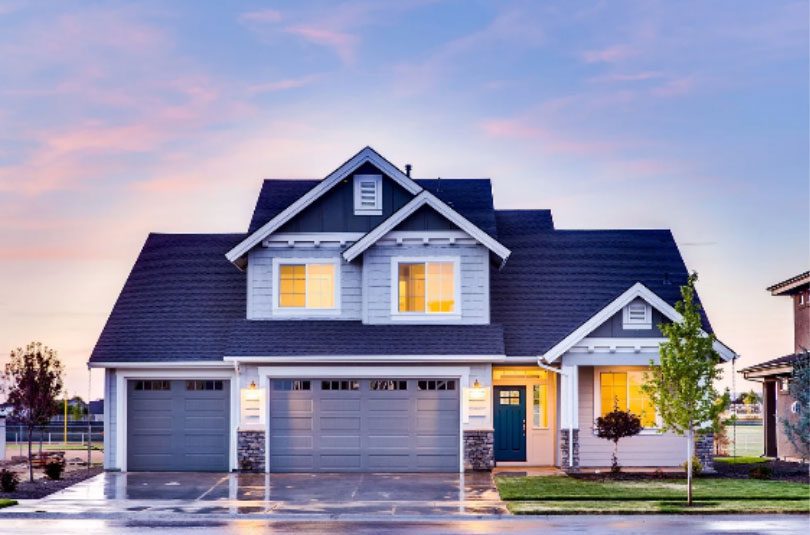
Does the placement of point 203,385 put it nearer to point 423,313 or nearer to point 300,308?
point 300,308

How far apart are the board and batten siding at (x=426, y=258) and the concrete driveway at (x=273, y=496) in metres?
4.39

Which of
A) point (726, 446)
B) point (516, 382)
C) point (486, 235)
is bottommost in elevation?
point (726, 446)

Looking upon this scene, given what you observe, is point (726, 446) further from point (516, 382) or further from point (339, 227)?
point (339, 227)

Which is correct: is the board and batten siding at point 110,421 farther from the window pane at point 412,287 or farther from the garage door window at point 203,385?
the window pane at point 412,287

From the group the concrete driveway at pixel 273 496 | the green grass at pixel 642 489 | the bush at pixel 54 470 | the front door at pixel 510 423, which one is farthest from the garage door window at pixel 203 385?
the green grass at pixel 642 489

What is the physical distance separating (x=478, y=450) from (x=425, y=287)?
462cm

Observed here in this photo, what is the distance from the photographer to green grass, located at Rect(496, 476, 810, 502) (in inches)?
957

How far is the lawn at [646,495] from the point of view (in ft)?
74.2

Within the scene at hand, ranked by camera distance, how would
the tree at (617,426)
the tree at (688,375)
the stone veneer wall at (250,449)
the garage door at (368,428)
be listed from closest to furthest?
1. the tree at (688,375)
2. the tree at (617,426)
3. the stone veneer wall at (250,449)
4. the garage door at (368,428)

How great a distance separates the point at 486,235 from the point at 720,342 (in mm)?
6664

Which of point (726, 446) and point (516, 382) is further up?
point (516, 382)

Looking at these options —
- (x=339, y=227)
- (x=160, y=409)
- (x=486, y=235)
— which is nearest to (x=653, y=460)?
(x=486, y=235)

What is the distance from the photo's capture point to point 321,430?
101 feet

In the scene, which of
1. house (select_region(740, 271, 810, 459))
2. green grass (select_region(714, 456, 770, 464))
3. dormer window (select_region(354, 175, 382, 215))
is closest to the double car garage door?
dormer window (select_region(354, 175, 382, 215))
